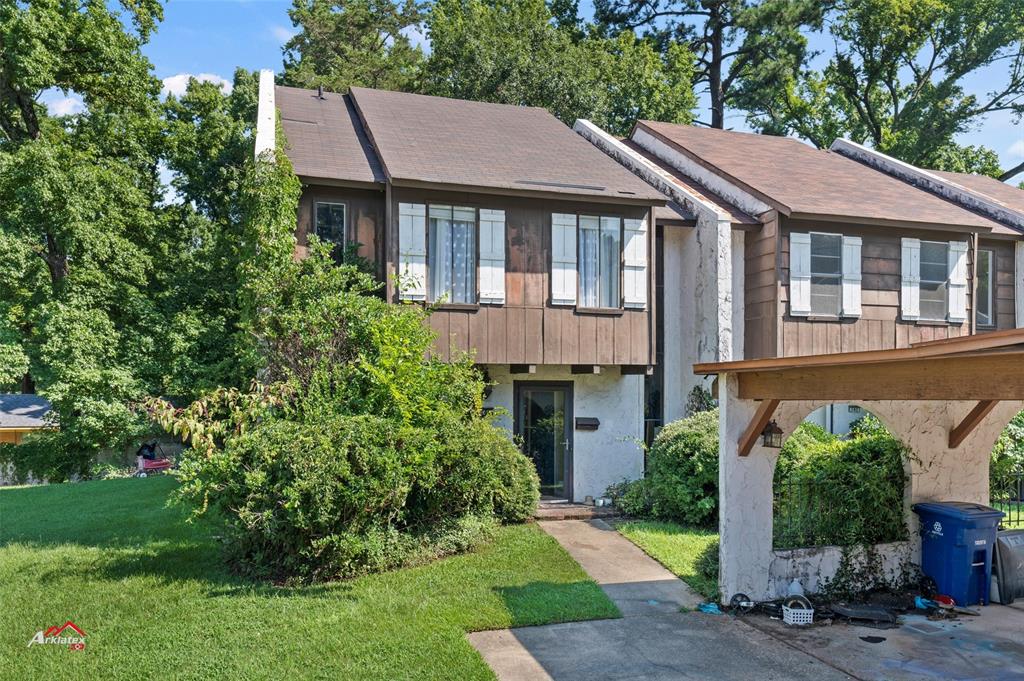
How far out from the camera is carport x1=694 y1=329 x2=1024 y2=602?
6.67 m

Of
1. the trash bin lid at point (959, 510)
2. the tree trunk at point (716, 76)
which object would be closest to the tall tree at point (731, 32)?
the tree trunk at point (716, 76)

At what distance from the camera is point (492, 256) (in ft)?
42.8

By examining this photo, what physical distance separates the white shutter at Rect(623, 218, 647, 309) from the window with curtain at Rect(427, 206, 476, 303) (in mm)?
2784

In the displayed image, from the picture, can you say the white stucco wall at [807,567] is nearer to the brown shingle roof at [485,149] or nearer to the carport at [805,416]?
the carport at [805,416]

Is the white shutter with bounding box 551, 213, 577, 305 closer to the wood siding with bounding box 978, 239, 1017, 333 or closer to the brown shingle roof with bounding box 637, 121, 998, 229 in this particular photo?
the brown shingle roof with bounding box 637, 121, 998, 229

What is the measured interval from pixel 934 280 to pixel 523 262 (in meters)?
8.95

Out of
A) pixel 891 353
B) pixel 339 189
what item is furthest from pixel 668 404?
pixel 891 353

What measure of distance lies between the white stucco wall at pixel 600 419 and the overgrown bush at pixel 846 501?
470cm

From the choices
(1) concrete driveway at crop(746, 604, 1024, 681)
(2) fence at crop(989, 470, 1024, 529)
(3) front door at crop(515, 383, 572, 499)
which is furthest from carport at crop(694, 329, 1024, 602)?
(3) front door at crop(515, 383, 572, 499)

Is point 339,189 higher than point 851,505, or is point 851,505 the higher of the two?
point 339,189

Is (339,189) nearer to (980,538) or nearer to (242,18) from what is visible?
(242,18)

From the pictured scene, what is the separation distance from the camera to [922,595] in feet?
29.4

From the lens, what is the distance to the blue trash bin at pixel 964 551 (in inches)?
346

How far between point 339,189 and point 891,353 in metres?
9.69
